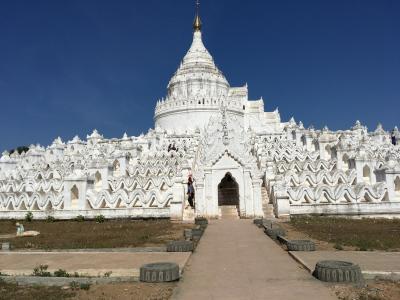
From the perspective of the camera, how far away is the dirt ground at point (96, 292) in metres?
7.30

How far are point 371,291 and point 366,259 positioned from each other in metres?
3.16

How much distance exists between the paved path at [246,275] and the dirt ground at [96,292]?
0.39 metres

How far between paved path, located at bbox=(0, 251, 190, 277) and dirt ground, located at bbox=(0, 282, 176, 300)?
80 centimetres

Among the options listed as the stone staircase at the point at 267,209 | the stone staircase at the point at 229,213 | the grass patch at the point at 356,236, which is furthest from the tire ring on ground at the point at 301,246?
the stone staircase at the point at 229,213

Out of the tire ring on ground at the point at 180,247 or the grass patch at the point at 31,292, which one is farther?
the tire ring on ground at the point at 180,247

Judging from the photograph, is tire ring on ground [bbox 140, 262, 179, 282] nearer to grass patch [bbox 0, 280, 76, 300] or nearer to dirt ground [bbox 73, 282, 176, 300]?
dirt ground [bbox 73, 282, 176, 300]

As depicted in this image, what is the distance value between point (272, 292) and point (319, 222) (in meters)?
14.7

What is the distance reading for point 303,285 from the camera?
25.3ft

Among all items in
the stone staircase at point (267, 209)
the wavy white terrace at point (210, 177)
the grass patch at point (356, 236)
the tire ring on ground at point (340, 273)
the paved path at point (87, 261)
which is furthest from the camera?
the wavy white terrace at point (210, 177)

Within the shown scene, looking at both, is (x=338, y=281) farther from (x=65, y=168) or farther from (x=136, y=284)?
(x=65, y=168)

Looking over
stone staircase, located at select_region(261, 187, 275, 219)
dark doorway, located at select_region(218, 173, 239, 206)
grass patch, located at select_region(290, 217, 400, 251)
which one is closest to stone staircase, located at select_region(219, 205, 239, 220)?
stone staircase, located at select_region(261, 187, 275, 219)

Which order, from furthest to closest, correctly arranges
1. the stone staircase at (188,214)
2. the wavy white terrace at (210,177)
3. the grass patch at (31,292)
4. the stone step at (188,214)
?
the wavy white terrace at (210,177) → the stone step at (188,214) → the stone staircase at (188,214) → the grass patch at (31,292)

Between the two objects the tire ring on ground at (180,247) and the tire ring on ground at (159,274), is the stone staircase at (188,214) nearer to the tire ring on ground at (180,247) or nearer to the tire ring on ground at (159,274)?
the tire ring on ground at (180,247)

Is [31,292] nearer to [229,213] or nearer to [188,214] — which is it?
[188,214]
